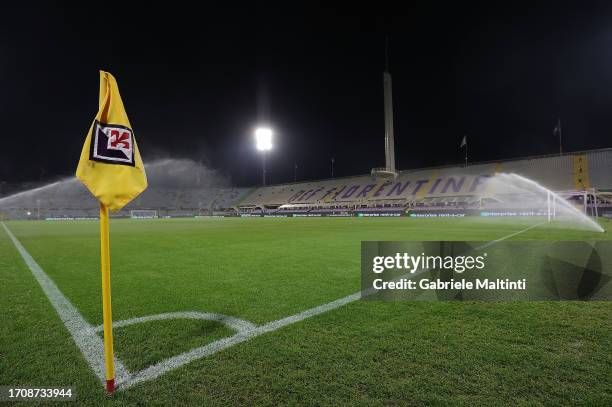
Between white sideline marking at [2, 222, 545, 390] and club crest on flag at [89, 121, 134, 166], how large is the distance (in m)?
1.59

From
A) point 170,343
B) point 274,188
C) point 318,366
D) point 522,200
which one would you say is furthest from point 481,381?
point 274,188

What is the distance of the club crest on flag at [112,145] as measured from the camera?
2.27 m

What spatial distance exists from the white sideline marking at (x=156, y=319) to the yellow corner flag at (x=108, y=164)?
276 mm

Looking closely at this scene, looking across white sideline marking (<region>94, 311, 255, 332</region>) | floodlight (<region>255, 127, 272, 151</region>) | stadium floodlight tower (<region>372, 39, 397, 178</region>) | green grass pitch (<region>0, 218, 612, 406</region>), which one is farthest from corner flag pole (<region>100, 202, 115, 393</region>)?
stadium floodlight tower (<region>372, 39, 397, 178</region>)

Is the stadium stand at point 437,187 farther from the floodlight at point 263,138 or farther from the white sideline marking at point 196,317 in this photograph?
the white sideline marking at point 196,317

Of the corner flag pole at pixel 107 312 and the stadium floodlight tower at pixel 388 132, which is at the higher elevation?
the stadium floodlight tower at pixel 388 132

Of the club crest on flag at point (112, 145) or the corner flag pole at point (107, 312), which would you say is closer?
the corner flag pole at point (107, 312)

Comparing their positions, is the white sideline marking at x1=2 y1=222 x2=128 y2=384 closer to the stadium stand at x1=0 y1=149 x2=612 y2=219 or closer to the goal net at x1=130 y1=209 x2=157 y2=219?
the stadium stand at x1=0 y1=149 x2=612 y2=219

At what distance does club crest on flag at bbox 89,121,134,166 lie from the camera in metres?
2.27

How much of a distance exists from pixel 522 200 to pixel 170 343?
56.0 m

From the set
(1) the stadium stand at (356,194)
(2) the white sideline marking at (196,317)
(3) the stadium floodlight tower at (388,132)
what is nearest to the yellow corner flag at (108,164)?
(2) the white sideline marking at (196,317)

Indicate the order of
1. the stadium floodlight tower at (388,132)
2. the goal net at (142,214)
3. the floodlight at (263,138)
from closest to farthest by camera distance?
the floodlight at (263,138) < the stadium floodlight tower at (388,132) < the goal net at (142,214)

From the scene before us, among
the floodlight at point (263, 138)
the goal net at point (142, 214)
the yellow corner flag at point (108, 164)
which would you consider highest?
the floodlight at point (263, 138)

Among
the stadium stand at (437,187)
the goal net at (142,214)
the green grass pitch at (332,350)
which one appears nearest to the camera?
the green grass pitch at (332,350)
